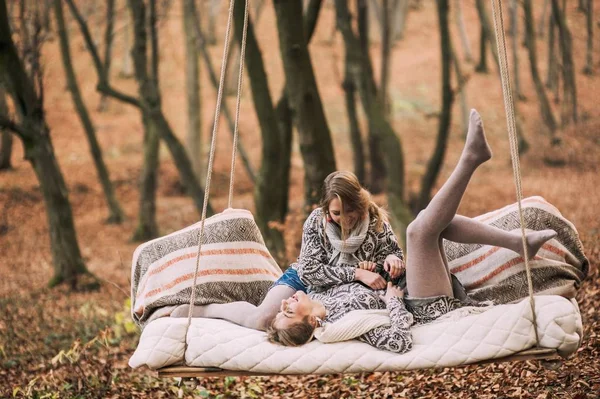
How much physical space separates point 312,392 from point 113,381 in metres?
1.25

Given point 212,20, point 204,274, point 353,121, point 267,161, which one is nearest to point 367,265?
point 204,274

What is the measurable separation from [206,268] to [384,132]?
4.18 meters

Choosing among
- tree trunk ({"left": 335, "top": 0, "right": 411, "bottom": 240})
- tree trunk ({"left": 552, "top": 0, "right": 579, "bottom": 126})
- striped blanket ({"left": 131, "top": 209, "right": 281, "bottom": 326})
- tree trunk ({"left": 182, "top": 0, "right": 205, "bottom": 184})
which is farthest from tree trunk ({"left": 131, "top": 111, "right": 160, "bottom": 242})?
tree trunk ({"left": 552, "top": 0, "right": 579, "bottom": 126})

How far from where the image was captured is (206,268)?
12.6 ft

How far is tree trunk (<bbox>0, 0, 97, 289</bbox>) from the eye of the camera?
6.73m

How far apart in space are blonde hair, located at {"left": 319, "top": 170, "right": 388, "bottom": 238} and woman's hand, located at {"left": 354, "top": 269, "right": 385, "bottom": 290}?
7.7 inches

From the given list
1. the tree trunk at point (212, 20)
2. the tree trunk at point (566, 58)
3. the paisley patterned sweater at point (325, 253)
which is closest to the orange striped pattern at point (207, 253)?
the paisley patterned sweater at point (325, 253)

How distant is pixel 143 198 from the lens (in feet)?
35.2

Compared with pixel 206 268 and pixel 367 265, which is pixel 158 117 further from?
pixel 367 265

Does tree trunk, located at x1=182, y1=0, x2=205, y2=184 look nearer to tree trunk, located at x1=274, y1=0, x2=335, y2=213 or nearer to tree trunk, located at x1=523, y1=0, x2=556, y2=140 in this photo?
tree trunk, located at x1=523, y1=0, x2=556, y2=140

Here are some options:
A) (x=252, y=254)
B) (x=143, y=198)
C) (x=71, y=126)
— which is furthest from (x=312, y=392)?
(x=71, y=126)

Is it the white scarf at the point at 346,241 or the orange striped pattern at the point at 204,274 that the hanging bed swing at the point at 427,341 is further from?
the white scarf at the point at 346,241

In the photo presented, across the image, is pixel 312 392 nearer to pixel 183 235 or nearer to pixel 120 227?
pixel 183 235

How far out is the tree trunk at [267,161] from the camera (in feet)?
22.1
